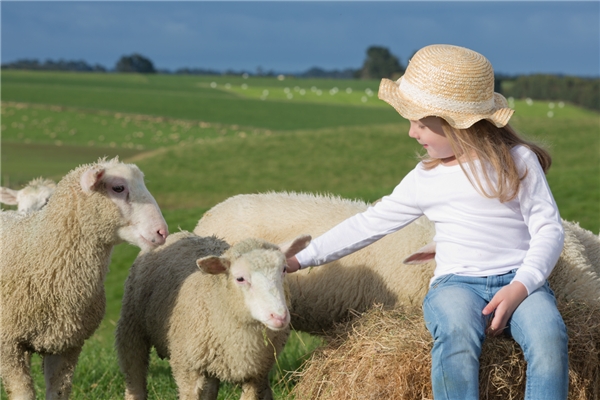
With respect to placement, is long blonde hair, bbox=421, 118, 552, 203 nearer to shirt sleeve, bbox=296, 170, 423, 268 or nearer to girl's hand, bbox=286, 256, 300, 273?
shirt sleeve, bbox=296, 170, 423, 268

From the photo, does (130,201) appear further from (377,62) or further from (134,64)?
(134,64)

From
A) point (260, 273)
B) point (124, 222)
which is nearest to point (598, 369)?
point (260, 273)

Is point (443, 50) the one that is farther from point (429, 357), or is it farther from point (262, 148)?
point (262, 148)

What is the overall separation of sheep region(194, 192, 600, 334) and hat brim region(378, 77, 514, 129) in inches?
63.1

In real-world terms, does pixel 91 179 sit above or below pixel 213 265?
above

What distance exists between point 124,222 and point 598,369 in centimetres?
289

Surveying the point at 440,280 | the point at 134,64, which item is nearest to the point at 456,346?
the point at 440,280

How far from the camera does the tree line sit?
6738 cm

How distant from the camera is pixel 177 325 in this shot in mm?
4840

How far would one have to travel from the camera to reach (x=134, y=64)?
5295 inches

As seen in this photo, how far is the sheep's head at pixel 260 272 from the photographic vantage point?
4055mm

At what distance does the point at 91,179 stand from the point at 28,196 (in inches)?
135

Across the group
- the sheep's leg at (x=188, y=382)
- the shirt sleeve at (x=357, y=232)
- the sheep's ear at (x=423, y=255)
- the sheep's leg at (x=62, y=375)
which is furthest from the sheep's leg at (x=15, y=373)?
the sheep's ear at (x=423, y=255)

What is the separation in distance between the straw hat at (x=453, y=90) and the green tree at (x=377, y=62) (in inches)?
4903
